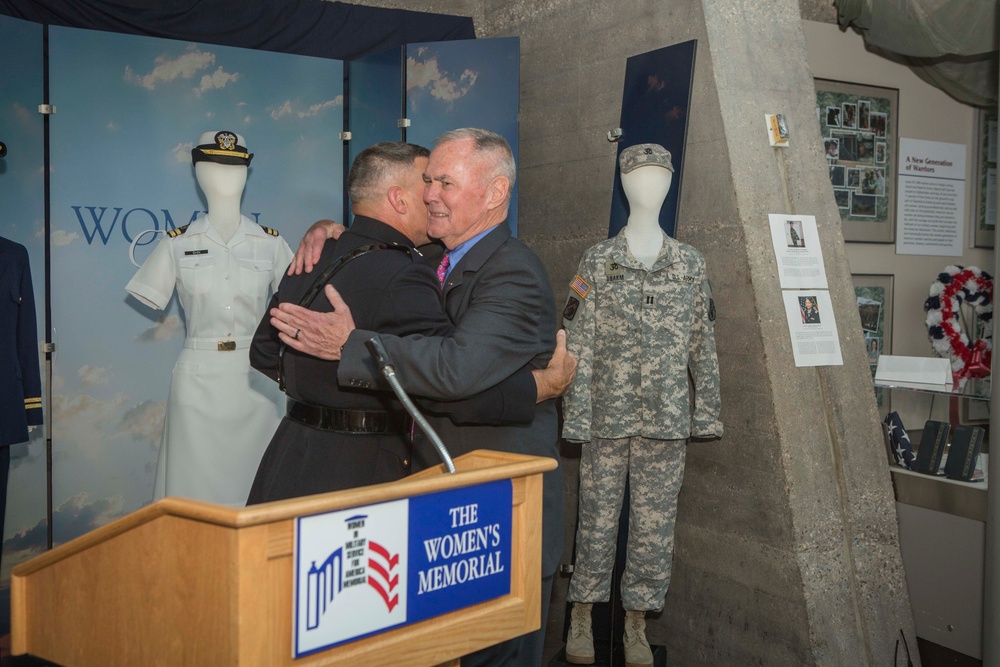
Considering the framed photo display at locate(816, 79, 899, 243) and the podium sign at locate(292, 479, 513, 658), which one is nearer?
the podium sign at locate(292, 479, 513, 658)

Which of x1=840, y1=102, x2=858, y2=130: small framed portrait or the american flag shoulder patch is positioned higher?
x1=840, y1=102, x2=858, y2=130: small framed portrait

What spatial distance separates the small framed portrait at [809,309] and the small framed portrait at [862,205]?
221 centimetres

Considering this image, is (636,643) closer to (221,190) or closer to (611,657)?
(611,657)

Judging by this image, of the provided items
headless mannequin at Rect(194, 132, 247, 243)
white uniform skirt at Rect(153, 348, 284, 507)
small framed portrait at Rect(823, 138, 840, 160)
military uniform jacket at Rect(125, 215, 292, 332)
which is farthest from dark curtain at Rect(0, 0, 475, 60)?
small framed portrait at Rect(823, 138, 840, 160)

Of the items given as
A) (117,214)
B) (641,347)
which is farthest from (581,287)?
(117,214)

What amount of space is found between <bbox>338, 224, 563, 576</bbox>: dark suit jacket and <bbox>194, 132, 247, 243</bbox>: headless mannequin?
1.58 m

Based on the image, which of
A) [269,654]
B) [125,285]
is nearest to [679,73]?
[125,285]

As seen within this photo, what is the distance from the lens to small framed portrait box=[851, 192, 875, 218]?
544cm

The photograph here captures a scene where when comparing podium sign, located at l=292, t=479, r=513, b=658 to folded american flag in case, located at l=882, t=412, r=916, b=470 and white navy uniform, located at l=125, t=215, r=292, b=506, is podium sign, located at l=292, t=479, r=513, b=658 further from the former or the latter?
folded american flag in case, located at l=882, t=412, r=916, b=470

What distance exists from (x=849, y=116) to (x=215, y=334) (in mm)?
3857

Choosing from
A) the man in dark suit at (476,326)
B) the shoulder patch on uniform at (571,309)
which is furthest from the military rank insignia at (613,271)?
the man in dark suit at (476,326)

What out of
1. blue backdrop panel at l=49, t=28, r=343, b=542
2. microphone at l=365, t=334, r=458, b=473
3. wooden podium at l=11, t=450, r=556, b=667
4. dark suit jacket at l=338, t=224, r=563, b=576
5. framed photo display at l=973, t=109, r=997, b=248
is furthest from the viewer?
framed photo display at l=973, t=109, r=997, b=248

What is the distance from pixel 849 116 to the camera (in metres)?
5.40

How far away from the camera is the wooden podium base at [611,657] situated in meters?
3.46
